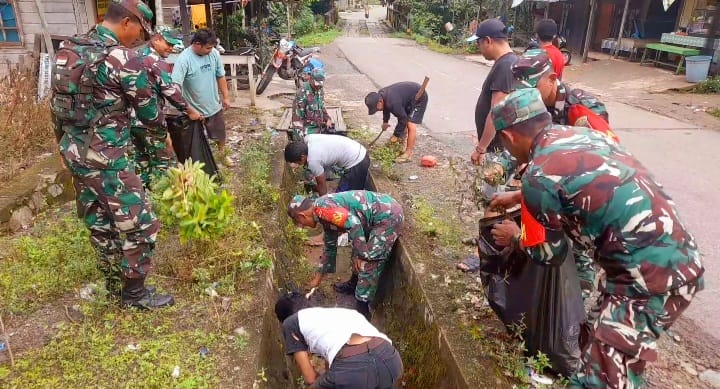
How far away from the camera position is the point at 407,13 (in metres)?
26.5

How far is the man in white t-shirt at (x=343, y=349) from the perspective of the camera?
244 centimetres

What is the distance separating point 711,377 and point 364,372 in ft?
6.48

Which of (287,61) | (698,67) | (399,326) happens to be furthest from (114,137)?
(698,67)

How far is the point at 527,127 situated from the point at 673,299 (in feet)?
2.80

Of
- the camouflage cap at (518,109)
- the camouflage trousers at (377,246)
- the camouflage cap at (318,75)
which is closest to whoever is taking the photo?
the camouflage cap at (518,109)

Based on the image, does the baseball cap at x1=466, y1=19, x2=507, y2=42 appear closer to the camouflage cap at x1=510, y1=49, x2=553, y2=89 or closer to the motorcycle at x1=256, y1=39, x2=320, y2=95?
the camouflage cap at x1=510, y1=49, x2=553, y2=89

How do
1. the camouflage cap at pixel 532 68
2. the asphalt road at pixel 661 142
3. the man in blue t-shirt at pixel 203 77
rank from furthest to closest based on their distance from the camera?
the man in blue t-shirt at pixel 203 77, the asphalt road at pixel 661 142, the camouflage cap at pixel 532 68

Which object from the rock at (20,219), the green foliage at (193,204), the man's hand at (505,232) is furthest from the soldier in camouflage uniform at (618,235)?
the rock at (20,219)

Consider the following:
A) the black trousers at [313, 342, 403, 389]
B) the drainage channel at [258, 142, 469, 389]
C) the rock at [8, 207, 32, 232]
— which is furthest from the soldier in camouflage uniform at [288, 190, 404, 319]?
the rock at [8, 207, 32, 232]

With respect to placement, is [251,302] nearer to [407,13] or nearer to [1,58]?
[1,58]

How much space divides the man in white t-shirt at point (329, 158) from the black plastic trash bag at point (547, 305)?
2.27 metres

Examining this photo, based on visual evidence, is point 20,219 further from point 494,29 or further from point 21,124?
point 494,29

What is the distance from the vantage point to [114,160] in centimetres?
283

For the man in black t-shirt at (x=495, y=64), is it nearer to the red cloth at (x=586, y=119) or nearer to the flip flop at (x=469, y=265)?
the red cloth at (x=586, y=119)
